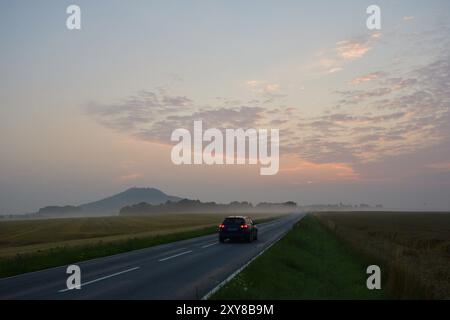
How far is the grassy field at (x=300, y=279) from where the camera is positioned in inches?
493

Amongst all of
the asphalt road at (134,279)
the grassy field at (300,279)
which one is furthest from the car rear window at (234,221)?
the asphalt road at (134,279)

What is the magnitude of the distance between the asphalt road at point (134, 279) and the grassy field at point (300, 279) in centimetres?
93

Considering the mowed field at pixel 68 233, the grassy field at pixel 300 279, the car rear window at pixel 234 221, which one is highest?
the car rear window at pixel 234 221

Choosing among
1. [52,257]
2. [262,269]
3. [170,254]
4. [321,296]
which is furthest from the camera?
[170,254]

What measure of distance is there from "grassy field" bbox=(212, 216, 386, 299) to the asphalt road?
93 centimetres

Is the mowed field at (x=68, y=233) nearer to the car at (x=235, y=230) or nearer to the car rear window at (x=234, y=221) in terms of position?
the car at (x=235, y=230)

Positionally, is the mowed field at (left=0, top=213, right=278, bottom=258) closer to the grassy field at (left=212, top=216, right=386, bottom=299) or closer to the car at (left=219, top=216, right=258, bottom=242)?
the car at (left=219, top=216, right=258, bottom=242)

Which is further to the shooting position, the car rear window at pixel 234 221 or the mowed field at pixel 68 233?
the mowed field at pixel 68 233

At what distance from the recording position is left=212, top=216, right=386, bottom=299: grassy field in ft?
41.1

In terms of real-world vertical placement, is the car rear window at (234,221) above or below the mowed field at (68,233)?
above
